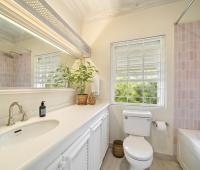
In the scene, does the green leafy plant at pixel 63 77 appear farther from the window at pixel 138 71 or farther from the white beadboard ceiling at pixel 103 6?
the white beadboard ceiling at pixel 103 6

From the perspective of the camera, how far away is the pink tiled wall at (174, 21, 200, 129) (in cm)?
178

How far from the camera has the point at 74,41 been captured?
1743mm

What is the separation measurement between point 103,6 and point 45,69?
59.9 inches

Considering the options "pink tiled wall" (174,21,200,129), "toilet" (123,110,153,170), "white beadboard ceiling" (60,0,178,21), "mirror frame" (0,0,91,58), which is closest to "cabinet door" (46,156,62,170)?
"toilet" (123,110,153,170)

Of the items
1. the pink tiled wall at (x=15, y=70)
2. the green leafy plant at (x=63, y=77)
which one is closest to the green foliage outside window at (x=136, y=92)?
the green leafy plant at (x=63, y=77)

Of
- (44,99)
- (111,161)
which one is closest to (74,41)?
(44,99)

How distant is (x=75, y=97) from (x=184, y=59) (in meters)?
1.88

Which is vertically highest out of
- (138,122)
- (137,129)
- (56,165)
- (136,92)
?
(136,92)

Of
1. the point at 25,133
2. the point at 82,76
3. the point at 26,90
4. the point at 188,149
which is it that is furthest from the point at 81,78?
the point at 188,149

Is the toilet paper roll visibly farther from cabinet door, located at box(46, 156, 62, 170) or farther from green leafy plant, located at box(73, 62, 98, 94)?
cabinet door, located at box(46, 156, 62, 170)

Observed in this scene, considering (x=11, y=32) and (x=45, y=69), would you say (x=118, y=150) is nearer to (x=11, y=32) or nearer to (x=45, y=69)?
(x=45, y=69)

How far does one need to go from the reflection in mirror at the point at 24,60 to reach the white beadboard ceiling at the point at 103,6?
3.09 feet

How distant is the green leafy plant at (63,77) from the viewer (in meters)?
1.69

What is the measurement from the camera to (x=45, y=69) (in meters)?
1.46
